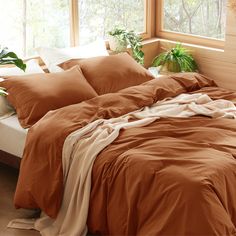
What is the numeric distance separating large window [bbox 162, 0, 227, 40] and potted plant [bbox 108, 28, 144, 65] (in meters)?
0.64

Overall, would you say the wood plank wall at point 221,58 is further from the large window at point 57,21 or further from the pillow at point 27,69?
the pillow at point 27,69

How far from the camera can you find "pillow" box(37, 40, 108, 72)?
4.14 meters

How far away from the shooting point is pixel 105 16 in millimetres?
4840

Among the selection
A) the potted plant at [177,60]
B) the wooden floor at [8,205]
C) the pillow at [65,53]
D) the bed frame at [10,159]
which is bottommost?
the wooden floor at [8,205]

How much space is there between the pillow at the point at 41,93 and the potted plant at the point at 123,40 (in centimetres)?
102

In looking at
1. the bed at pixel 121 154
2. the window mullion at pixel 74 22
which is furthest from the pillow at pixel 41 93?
the window mullion at pixel 74 22

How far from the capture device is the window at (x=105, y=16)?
4.64 m

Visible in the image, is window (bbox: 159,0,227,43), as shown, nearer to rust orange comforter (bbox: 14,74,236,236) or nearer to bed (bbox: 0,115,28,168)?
rust orange comforter (bbox: 14,74,236,236)

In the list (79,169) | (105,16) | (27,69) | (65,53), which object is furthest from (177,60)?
(79,169)

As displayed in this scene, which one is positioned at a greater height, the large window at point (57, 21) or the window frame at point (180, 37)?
the large window at point (57, 21)

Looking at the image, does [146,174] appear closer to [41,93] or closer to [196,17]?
[41,93]

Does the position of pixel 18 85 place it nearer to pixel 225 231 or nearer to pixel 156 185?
pixel 156 185

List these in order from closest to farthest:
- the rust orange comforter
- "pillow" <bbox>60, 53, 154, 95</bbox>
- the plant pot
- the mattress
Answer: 1. the rust orange comforter
2. the mattress
3. "pillow" <bbox>60, 53, 154, 95</bbox>
4. the plant pot

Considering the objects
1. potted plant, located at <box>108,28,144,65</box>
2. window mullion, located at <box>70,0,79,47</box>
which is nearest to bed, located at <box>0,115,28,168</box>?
window mullion, located at <box>70,0,79,47</box>
